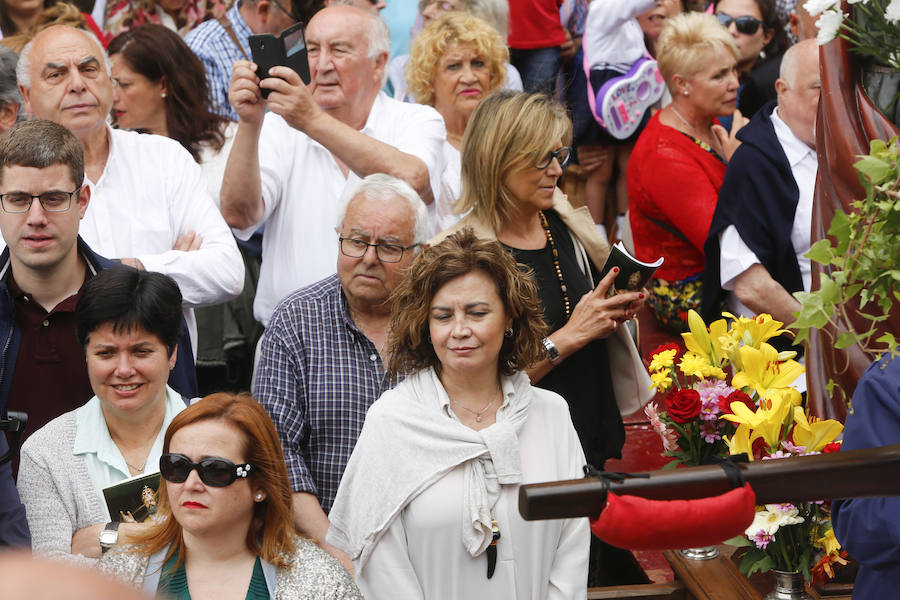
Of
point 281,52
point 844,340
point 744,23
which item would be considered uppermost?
point 744,23

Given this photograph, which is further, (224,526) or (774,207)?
(774,207)

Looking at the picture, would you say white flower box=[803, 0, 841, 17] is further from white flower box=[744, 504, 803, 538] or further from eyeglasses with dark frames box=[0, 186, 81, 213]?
eyeglasses with dark frames box=[0, 186, 81, 213]

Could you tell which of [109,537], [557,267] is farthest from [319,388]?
[557,267]

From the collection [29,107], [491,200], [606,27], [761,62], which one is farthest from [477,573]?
[761,62]

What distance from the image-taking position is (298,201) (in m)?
4.41

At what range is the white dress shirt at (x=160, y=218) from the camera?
3951 mm

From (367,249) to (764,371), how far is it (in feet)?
4.10

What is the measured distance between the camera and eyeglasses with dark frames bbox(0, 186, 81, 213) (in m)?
3.46

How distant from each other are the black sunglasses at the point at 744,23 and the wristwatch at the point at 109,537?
4978 millimetres

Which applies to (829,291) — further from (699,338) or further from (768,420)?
(699,338)

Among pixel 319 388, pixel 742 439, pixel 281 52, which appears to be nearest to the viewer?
pixel 742 439

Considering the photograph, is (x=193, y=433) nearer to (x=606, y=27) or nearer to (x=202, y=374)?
(x=202, y=374)

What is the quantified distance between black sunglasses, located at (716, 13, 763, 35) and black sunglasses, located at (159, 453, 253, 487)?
4929 millimetres

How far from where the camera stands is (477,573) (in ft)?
10.1
